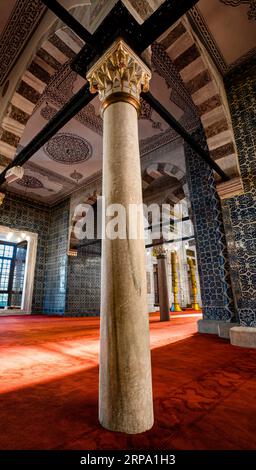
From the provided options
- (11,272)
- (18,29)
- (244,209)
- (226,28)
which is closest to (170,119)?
(244,209)

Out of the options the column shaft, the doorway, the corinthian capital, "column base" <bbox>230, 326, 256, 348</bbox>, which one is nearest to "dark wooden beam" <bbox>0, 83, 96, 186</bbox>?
the corinthian capital

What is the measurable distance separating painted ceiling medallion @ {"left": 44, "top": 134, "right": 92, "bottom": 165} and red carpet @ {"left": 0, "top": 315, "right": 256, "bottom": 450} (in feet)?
18.8

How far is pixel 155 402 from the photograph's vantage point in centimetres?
145

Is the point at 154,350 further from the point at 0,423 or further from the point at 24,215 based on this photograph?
the point at 24,215

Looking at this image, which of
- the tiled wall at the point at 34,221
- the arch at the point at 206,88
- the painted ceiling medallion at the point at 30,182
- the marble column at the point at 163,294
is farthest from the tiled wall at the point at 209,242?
the tiled wall at the point at 34,221

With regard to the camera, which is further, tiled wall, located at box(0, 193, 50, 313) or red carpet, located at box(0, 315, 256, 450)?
tiled wall, located at box(0, 193, 50, 313)

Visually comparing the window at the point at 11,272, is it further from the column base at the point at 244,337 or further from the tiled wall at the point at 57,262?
the column base at the point at 244,337

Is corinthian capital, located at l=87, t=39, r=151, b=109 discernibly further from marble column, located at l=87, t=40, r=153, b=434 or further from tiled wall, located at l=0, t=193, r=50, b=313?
tiled wall, located at l=0, t=193, r=50, b=313

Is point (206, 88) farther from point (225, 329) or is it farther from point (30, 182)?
point (30, 182)

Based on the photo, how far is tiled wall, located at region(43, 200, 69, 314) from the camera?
9219 millimetres

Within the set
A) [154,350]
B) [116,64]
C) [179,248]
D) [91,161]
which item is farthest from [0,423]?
[179,248]

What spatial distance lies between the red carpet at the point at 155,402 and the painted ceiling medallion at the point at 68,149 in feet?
18.8

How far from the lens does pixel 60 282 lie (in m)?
9.32

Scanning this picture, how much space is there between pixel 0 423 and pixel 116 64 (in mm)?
2347
